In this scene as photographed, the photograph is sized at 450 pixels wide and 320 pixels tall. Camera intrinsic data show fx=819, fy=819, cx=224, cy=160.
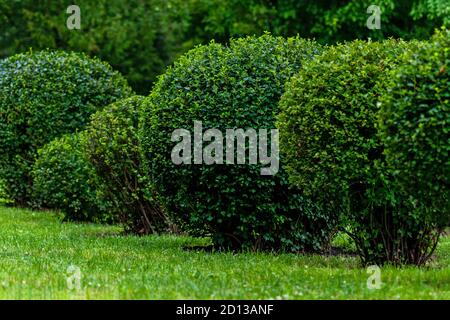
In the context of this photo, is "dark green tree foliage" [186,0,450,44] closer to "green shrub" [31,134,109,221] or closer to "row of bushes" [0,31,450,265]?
"green shrub" [31,134,109,221]

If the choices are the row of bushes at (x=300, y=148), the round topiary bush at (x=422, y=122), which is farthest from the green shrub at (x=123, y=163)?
the round topiary bush at (x=422, y=122)

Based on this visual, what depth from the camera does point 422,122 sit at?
777 cm

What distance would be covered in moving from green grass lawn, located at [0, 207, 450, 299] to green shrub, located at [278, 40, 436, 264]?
485mm

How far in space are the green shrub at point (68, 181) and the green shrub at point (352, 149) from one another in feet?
19.0

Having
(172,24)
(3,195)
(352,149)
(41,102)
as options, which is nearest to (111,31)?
(172,24)

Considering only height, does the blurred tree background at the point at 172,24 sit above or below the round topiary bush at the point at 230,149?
above

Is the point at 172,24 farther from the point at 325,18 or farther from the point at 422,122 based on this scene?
the point at 422,122

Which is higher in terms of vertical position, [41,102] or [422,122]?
[41,102]

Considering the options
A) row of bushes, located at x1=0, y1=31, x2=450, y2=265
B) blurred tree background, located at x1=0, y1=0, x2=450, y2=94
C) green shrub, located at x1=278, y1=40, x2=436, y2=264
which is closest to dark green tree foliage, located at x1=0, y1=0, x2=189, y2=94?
blurred tree background, located at x1=0, y1=0, x2=450, y2=94

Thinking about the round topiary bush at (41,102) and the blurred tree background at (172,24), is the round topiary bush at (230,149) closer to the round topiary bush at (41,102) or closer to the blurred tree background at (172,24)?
the round topiary bush at (41,102)

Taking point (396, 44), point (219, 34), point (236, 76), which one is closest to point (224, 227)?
point (236, 76)

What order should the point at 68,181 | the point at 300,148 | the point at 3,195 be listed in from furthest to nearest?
the point at 3,195 < the point at 68,181 < the point at 300,148

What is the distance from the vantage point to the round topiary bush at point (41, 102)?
1647cm

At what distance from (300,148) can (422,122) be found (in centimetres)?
195
